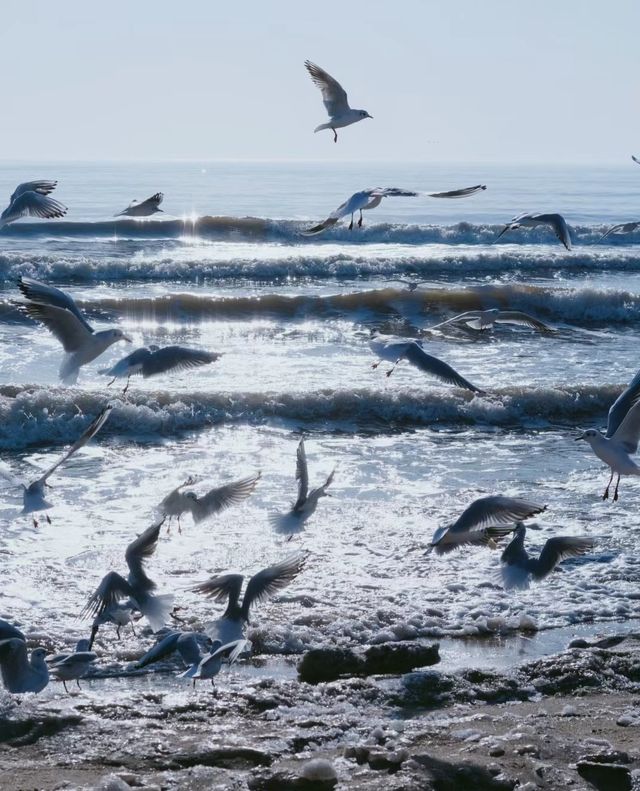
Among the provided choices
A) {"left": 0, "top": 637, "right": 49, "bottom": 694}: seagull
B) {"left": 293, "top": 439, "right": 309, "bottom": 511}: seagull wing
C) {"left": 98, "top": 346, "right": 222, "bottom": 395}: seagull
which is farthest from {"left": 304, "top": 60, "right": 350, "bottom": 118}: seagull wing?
{"left": 0, "top": 637, "right": 49, "bottom": 694}: seagull

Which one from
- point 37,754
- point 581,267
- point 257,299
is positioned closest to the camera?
point 37,754

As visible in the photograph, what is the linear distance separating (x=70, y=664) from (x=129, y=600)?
59 cm

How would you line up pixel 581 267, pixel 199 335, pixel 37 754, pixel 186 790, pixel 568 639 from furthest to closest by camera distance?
pixel 581 267, pixel 199 335, pixel 568 639, pixel 37 754, pixel 186 790

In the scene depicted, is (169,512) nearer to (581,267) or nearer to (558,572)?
(558,572)

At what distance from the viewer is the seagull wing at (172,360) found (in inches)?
263

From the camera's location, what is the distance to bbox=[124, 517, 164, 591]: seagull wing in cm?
536

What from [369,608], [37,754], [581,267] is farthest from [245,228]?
[37,754]

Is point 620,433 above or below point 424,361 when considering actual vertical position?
below

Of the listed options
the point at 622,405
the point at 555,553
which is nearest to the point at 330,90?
the point at 622,405

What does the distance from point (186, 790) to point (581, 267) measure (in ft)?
65.8

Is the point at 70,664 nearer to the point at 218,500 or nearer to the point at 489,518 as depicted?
the point at 218,500

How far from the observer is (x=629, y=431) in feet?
20.2

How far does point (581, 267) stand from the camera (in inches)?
902

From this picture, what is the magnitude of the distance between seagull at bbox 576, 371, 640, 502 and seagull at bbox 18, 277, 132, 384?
8.48ft
